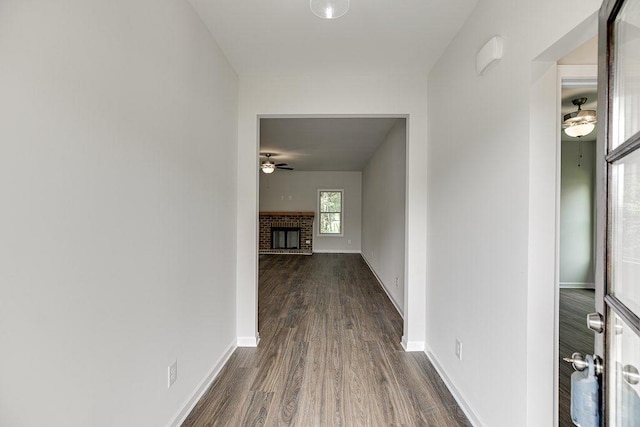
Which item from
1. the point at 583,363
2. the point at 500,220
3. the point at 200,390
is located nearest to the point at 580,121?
the point at 500,220

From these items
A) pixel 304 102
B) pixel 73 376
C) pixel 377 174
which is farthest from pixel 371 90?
pixel 377 174

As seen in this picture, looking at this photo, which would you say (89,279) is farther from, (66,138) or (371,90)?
(371,90)

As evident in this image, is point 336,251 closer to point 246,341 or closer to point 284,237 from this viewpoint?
point 284,237

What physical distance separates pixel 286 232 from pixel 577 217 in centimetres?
680

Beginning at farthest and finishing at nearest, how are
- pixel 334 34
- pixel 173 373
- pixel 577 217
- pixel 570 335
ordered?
pixel 577 217
pixel 570 335
pixel 334 34
pixel 173 373

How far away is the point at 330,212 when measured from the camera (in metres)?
9.37

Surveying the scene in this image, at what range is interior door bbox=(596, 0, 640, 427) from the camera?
28.0 inches

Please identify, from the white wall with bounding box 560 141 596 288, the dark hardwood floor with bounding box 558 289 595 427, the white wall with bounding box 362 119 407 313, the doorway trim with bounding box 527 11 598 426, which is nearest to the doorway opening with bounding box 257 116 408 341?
the white wall with bounding box 362 119 407 313

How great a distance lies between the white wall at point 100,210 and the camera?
0.82 metres

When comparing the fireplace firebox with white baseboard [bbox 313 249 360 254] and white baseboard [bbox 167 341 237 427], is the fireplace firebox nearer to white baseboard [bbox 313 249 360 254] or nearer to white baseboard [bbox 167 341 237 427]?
white baseboard [bbox 313 249 360 254]

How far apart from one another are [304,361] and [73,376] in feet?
5.84

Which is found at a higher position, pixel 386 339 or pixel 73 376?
pixel 73 376

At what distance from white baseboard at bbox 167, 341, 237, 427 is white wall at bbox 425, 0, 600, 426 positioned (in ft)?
5.60

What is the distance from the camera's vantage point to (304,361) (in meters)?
2.49
